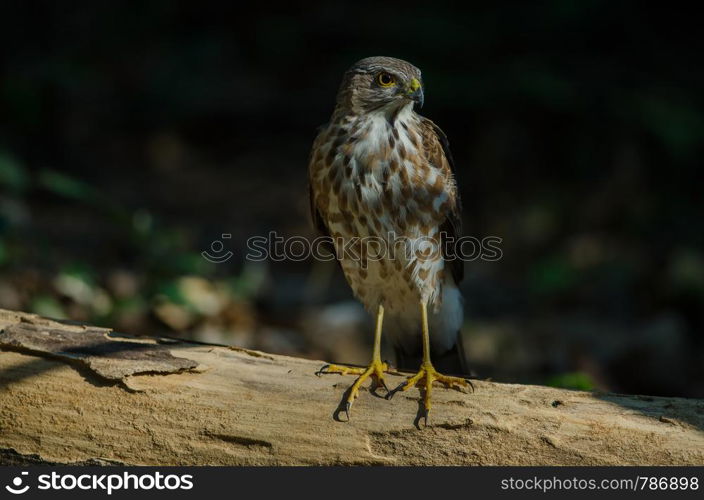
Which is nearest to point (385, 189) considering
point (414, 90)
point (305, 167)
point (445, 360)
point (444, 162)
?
point (444, 162)

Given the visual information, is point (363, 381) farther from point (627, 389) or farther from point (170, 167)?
point (170, 167)

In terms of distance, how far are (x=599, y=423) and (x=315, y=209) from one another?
2.24 meters

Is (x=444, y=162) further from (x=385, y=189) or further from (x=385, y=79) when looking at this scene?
(x=385, y=79)

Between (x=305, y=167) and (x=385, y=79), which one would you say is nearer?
(x=385, y=79)

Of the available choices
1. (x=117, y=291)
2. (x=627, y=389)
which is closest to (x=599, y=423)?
(x=627, y=389)

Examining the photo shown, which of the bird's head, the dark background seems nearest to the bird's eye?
the bird's head

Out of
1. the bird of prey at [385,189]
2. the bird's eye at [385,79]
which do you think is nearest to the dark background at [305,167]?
the bird of prey at [385,189]

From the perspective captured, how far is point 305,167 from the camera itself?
11000 millimetres

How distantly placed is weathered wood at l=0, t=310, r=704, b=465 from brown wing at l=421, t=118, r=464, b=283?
1.33 m

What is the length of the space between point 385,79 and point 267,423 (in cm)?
211

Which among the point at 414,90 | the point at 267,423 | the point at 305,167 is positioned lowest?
the point at 267,423

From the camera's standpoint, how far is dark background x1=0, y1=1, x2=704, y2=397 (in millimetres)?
7406

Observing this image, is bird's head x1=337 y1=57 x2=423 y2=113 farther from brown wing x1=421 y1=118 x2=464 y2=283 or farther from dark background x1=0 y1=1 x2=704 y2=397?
dark background x1=0 y1=1 x2=704 y2=397

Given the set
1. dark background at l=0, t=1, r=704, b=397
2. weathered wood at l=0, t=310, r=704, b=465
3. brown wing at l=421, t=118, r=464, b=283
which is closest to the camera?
weathered wood at l=0, t=310, r=704, b=465
